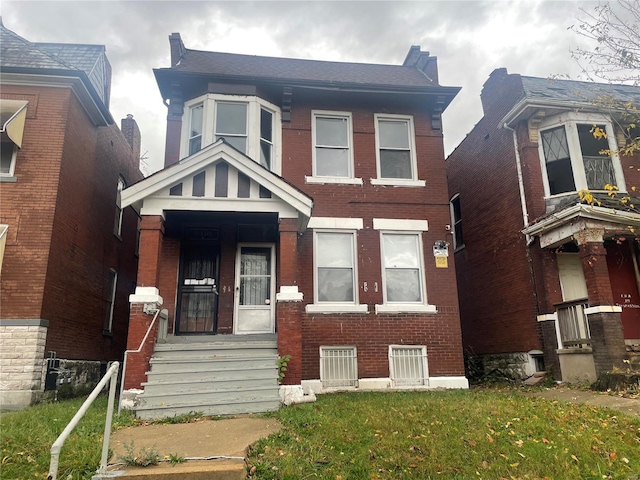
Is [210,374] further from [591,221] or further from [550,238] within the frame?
[591,221]

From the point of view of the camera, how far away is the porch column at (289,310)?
25.3 feet

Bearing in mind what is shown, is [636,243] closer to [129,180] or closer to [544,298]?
[544,298]

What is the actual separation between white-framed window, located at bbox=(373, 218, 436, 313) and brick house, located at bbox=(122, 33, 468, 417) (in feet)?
0.08

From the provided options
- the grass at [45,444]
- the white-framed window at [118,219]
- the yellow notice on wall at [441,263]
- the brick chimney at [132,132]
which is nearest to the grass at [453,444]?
the grass at [45,444]

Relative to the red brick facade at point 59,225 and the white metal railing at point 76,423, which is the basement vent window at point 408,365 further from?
the red brick facade at point 59,225

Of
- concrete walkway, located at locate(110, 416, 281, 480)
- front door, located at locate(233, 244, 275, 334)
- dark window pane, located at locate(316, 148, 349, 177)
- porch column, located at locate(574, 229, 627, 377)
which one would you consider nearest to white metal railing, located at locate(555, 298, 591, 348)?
porch column, located at locate(574, 229, 627, 377)

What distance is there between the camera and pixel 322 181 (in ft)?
35.6

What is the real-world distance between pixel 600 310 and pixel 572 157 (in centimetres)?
414

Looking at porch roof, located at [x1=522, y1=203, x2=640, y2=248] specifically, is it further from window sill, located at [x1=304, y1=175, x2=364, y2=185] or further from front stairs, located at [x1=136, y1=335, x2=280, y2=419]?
front stairs, located at [x1=136, y1=335, x2=280, y2=419]

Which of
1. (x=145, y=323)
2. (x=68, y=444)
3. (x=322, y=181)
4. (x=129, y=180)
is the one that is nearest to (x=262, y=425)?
(x=68, y=444)

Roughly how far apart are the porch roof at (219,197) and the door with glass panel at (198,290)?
231 centimetres

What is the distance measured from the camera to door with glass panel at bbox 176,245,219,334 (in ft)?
33.0

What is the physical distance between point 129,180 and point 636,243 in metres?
15.0

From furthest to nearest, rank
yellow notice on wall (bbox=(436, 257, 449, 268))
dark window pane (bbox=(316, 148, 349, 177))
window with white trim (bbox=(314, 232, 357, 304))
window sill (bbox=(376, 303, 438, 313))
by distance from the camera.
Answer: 1. dark window pane (bbox=(316, 148, 349, 177))
2. yellow notice on wall (bbox=(436, 257, 449, 268))
3. window with white trim (bbox=(314, 232, 357, 304))
4. window sill (bbox=(376, 303, 438, 313))
